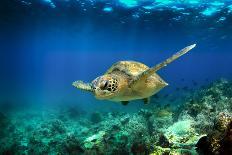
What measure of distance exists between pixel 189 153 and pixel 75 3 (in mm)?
21507

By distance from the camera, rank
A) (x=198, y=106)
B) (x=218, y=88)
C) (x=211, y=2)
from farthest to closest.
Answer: (x=211, y=2)
(x=218, y=88)
(x=198, y=106)

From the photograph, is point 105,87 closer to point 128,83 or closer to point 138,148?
point 128,83

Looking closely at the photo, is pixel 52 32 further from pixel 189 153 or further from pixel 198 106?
pixel 189 153

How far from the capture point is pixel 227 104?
40.0 feet

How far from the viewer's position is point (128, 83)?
641 centimetres

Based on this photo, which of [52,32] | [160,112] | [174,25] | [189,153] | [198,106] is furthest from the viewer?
[52,32]

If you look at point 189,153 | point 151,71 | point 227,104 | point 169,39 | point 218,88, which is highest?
point 151,71

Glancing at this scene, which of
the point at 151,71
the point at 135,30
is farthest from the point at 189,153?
the point at 135,30

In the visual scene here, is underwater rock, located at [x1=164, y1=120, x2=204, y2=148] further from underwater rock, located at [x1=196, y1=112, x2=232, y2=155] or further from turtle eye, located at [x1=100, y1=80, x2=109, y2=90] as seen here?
turtle eye, located at [x1=100, y1=80, x2=109, y2=90]

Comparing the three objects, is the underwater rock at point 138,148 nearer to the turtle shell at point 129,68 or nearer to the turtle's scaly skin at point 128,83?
the turtle's scaly skin at point 128,83

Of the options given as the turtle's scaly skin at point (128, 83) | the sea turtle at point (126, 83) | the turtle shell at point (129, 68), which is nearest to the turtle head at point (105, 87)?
the sea turtle at point (126, 83)

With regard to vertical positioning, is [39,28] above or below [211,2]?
below

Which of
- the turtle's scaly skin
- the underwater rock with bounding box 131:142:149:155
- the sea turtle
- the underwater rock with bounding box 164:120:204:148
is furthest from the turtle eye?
the underwater rock with bounding box 131:142:149:155

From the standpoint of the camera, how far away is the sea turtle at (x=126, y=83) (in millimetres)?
5555
